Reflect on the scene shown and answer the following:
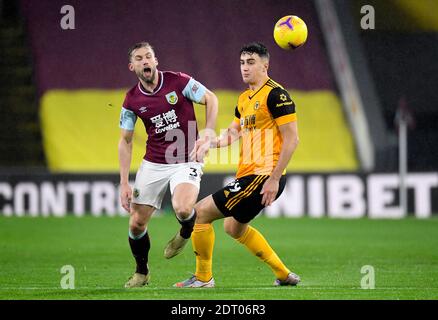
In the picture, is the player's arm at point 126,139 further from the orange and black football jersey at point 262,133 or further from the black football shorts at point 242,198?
the orange and black football jersey at point 262,133

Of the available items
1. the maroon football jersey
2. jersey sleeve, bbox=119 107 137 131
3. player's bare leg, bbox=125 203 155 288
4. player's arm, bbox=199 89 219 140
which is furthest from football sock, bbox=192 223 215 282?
jersey sleeve, bbox=119 107 137 131

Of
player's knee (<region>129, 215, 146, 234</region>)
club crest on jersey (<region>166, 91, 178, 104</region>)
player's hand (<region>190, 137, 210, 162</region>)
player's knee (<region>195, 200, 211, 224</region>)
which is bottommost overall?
player's knee (<region>129, 215, 146, 234</region>)

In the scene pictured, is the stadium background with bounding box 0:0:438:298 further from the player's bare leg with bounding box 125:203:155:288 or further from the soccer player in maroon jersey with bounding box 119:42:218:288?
the player's bare leg with bounding box 125:203:155:288

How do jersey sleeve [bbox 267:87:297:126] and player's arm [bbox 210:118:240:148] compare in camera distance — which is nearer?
jersey sleeve [bbox 267:87:297:126]

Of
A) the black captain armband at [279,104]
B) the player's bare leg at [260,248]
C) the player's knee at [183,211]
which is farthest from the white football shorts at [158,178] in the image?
the black captain armband at [279,104]

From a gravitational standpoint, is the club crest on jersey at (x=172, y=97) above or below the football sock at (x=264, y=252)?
above

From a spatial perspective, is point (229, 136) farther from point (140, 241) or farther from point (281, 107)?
point (140, 241)

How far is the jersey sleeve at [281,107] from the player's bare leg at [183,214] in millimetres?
980

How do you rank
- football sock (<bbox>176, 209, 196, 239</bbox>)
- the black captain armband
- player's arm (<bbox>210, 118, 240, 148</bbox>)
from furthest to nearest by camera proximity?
player's arm (<bbox>210, 118, 240, 148</bbox>)
football sock (<bbox>176, 209, 196, 239</bbox>)
the black captain armband

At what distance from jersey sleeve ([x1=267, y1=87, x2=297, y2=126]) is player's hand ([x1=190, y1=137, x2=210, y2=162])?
61 cm

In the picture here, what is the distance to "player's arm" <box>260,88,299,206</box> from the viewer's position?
8.18 m

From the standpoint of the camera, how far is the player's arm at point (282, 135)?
26.8 feet

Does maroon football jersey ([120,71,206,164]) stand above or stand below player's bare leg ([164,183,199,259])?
above
